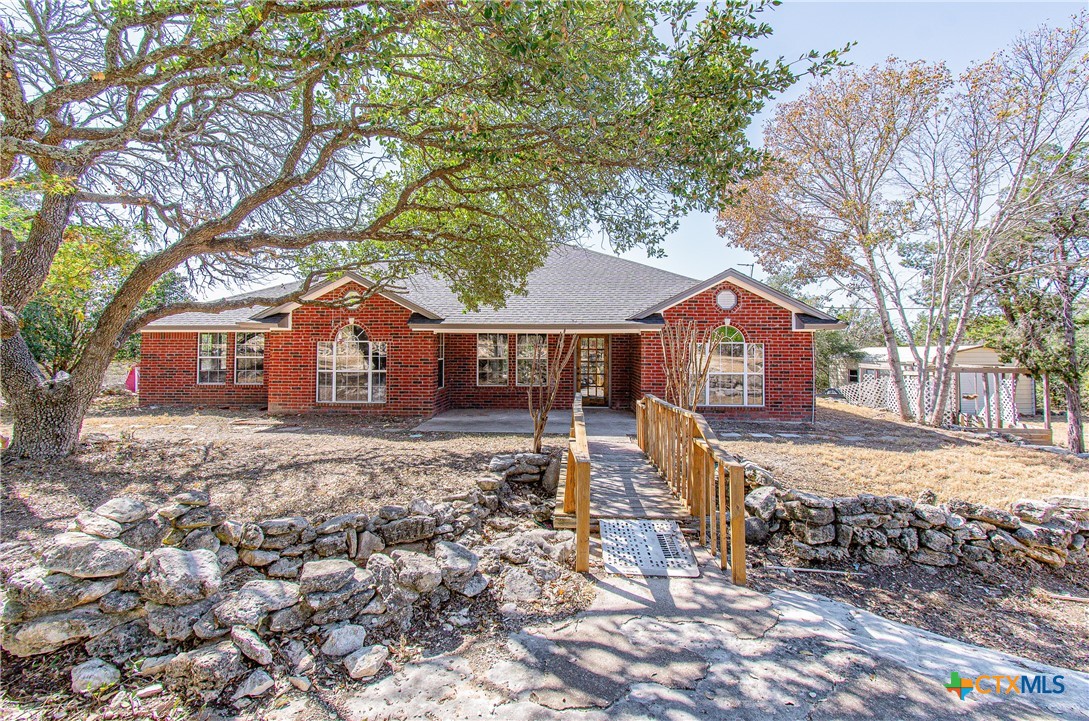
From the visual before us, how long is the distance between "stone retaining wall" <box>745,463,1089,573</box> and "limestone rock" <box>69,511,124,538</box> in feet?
19.2

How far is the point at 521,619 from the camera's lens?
3.73 m

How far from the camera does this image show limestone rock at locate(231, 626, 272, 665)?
305cm

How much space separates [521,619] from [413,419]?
8751 mm

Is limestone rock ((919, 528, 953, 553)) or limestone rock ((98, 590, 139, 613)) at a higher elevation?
limestone rock ((98, 590, 139, 613))

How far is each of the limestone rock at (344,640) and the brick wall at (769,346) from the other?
9861 millimetres

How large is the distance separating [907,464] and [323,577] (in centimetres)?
886

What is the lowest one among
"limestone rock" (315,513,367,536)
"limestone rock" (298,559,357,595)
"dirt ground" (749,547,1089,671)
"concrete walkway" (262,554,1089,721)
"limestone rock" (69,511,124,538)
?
"dirt ground" (749,547,1089,671)

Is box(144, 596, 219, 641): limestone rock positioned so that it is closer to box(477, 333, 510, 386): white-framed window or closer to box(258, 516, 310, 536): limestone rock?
box(258, 516, 310, 536): limestone rock

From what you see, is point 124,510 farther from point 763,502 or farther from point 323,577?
point 763,502

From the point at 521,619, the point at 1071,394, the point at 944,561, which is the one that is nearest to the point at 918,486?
the point at 944,561

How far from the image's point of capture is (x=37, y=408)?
6.77 m

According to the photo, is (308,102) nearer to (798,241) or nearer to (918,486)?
(918,486)

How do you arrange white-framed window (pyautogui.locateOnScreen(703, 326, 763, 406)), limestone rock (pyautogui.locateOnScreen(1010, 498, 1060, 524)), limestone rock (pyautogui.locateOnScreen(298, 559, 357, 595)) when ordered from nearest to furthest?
limestone rock (pyautogui.locateOnScreen(298, 559, 357, 595)), limestone rock (pyautogui.locateOnScreen(1010, 498, 1060, 524)), white-framed window (pyautogui.locateOnScreen(703, 326, 763, 406))

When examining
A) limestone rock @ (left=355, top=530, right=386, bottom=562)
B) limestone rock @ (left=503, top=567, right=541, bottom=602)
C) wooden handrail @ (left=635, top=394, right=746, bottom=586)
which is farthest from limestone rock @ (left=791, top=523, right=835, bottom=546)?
limestone rock @ (left=355, top=530, right=386, bottom=562)
